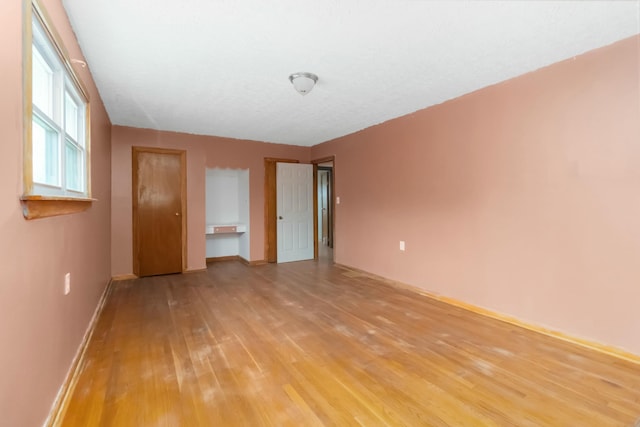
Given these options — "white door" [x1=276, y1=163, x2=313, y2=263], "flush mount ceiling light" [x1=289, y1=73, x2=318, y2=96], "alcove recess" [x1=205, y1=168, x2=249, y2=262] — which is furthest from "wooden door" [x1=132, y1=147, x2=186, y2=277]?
"flush mount ceiling light" [x1=289, y1=73, x2=318, y2=96]

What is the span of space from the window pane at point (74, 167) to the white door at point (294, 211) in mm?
3511

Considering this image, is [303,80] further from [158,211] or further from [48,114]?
[158,211]

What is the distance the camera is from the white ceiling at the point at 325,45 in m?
1.88

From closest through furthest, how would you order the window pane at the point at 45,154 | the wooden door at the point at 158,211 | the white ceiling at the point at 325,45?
1. the window pane at the point at 45,154
2. the white ceiling at the point at 325,45
3. the wooden door at the point at 158,211

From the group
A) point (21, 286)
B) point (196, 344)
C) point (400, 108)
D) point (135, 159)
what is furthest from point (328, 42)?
point (135, 159)

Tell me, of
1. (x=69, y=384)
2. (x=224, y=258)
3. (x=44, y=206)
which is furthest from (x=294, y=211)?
(x=44, y=206)

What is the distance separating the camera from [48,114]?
5.82 feet

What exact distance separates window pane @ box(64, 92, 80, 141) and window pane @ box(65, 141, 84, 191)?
9 centimetres

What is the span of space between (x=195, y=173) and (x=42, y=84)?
3.43m

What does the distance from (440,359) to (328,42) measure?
250 centimetres

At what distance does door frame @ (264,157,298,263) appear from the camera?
5.78 m

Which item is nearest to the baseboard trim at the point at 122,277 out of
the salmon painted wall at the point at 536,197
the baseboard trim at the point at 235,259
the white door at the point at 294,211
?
the baseboard trim at the point at 235,259

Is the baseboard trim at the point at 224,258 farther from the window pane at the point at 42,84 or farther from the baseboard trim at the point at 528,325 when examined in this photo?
the window pane at the point at 42,84

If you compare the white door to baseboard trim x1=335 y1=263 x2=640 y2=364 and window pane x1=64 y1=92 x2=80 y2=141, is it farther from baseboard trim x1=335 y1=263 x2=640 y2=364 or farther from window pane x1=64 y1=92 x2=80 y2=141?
window pane x1=64 y1=92 x2=80 y2=141
